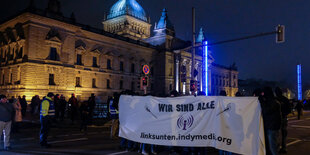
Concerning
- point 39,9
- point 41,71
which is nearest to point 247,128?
point 41,71

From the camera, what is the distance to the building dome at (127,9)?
7326cm

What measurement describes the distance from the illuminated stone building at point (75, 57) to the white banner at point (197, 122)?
1317cm

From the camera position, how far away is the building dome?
73262 millimetres

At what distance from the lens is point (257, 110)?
6.35 metres

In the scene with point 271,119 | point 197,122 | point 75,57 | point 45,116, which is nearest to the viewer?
point 271,119

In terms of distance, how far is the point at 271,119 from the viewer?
6410 millimetres

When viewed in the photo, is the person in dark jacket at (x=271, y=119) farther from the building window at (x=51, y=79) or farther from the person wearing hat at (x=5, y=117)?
the building window at (x=51, y=79)

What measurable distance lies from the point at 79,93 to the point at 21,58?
9952 mm

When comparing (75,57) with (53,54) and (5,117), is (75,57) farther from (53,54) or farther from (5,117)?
(5,117)

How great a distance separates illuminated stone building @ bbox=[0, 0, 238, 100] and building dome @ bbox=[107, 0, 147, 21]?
11766 millimetres

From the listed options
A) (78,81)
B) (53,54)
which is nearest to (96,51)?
(78,81)

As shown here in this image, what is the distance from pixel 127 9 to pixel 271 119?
2752 inches

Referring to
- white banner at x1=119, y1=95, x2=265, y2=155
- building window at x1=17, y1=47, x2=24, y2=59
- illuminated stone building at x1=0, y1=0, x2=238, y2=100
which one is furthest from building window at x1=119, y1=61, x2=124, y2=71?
white banner at x1=119, y1=95, x2=265, y2=155

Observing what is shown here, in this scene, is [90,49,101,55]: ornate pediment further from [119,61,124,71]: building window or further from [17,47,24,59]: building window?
[17,47,24,59]: building window
